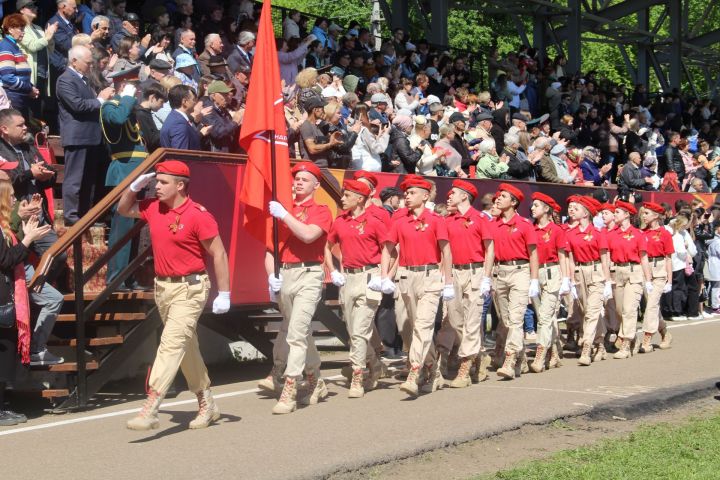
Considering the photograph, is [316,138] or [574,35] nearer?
[316,138]

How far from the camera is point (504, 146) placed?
63.3ft

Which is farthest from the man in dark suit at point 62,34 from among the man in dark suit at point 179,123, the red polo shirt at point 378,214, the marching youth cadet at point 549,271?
the marching youth cadet at point 549,271

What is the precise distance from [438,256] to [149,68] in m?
4.26

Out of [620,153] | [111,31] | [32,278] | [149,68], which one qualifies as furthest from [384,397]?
[620,153]

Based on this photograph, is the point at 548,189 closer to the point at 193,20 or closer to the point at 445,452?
the point at 193,20

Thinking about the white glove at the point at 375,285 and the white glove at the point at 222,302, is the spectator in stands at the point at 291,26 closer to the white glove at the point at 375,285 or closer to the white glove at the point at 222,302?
the white glove at the point at 375,285

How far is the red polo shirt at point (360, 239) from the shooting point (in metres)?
11.1

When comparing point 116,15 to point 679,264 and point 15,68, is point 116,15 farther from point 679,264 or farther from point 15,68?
point 679,264

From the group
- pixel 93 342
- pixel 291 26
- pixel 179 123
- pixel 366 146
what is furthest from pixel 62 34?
pixel 291 26

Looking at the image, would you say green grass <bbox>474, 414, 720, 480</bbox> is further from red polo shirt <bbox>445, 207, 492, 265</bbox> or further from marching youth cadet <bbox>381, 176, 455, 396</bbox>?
red polo shirt <bbox>445, 207, 492, 265</bbox>

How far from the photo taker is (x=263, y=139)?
1112 cm

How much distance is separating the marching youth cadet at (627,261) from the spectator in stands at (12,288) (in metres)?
8.45

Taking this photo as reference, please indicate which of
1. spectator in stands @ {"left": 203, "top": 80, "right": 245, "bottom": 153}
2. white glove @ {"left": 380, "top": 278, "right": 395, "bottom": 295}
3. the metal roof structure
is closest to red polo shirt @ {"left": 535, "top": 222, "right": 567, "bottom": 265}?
white glove @ {"left": 380, "top": 278, "right": 395, "bottom": 295}

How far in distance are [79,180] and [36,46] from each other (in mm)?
2275
